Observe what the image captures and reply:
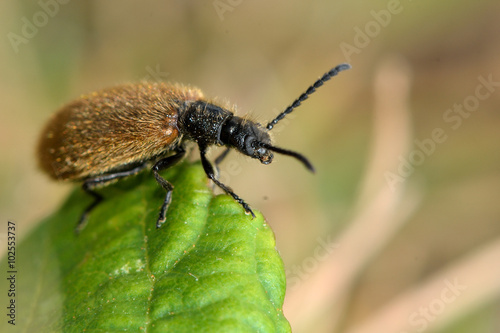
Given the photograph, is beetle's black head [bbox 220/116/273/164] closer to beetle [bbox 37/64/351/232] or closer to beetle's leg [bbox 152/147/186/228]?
beetle [bbox 37/64/351/232]

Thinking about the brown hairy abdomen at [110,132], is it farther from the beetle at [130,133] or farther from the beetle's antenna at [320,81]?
the beetle's antenna at [320,81]

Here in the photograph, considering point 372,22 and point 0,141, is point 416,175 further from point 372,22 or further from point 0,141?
point 0,141

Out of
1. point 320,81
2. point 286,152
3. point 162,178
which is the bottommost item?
point 162,178

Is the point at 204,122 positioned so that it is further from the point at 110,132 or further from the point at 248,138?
the point at 110,132

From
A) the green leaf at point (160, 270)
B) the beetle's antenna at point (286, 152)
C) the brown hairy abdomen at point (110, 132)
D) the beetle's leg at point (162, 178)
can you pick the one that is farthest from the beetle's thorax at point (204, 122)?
the beetle's antenna at point (286, 152)

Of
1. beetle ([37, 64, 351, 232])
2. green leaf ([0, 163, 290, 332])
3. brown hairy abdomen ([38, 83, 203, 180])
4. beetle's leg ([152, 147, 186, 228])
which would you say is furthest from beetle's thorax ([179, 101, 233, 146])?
green leaf ([0, 163, 290, 332])

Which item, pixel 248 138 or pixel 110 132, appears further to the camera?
pixel 110 132

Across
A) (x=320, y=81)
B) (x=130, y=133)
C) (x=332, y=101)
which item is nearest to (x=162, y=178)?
(x=130, y=133)
